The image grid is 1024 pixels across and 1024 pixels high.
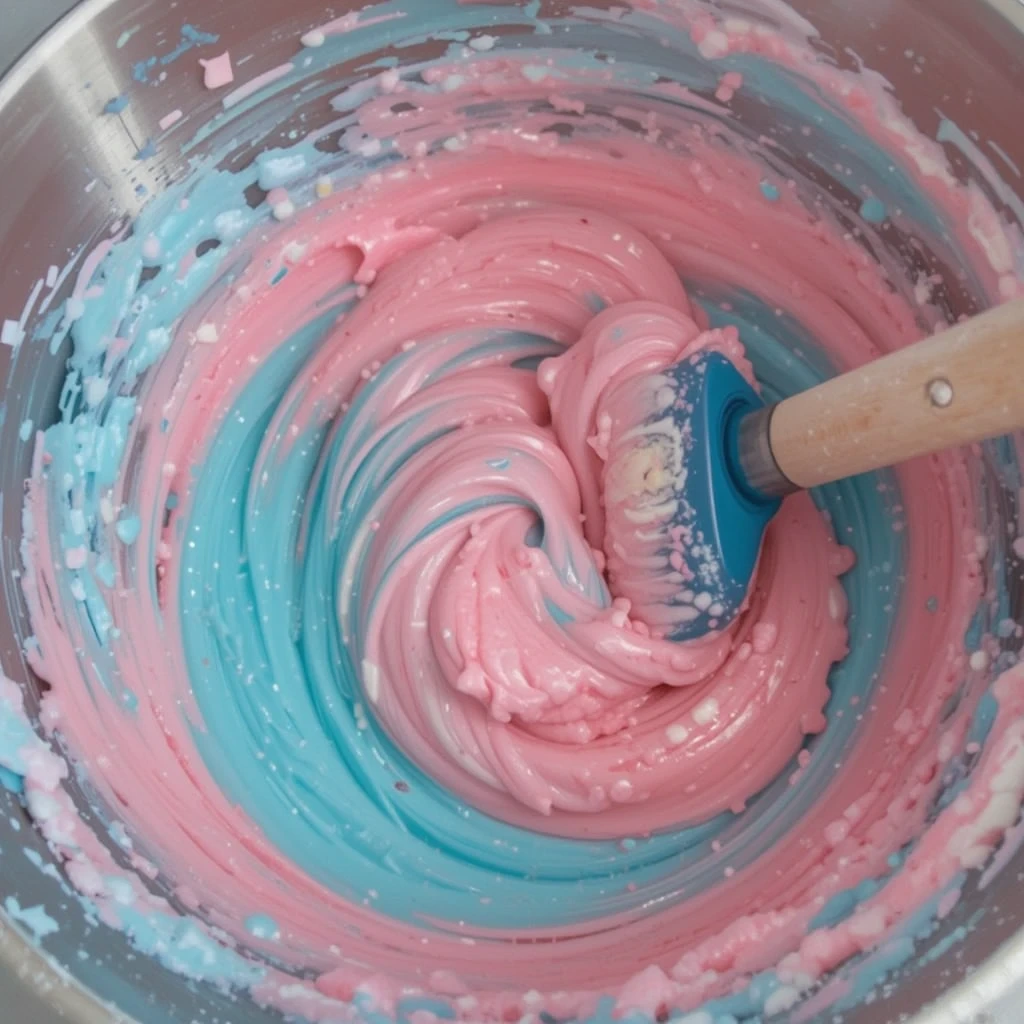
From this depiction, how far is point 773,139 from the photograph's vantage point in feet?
5.30

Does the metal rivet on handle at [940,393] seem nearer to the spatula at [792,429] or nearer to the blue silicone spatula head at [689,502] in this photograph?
the spatula at [792,429]

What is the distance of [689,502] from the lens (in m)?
1.50

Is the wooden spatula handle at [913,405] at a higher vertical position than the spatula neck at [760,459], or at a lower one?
lower

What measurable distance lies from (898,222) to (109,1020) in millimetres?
1458

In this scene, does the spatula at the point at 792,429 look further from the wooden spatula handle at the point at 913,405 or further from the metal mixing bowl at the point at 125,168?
the metal mixing bowl at the point at 125,168

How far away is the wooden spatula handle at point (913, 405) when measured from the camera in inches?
41.9

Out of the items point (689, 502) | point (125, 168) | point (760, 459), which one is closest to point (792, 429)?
point (760, 459)

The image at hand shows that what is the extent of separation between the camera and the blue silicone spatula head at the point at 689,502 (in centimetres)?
149

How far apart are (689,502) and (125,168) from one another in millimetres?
960

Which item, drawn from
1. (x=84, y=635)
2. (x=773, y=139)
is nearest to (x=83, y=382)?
(x=84, y=635)

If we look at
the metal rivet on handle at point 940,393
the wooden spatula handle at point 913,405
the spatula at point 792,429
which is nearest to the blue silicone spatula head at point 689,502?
the spatula at point 792,429

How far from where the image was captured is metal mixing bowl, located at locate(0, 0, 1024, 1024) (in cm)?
110

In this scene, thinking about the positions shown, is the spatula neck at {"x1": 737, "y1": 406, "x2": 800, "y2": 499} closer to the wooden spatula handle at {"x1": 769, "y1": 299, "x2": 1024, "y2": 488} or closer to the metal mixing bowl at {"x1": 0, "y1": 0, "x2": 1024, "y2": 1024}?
the wooden spatula handle at {"x1": 769, "y1": 299, "x2": 1024, "y2": 488}

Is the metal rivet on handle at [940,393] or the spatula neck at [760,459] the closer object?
the metal rivet on handle at [940,393]
